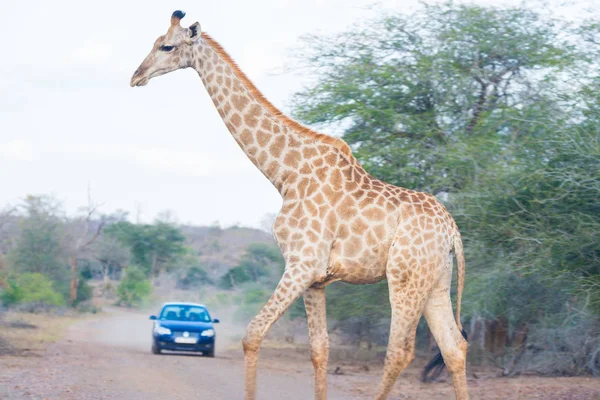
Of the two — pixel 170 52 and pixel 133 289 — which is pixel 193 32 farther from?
pixel 133 289

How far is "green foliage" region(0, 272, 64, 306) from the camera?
108 ft

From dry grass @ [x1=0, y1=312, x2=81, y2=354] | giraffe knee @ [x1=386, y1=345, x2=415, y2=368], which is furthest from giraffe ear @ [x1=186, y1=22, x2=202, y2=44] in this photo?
dry grass @ [x1=0, y1=312, x2=81, y2=354]

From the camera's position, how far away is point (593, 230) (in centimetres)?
916

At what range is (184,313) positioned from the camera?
19516 millimetres

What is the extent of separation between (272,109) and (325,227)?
4.46 ft

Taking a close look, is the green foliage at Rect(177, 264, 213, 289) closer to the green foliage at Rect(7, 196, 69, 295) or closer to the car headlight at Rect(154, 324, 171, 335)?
the green foliage at Rect(7, 196, 69, 295)

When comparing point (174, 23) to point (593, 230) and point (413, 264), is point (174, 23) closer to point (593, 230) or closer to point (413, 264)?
point (413, 264)

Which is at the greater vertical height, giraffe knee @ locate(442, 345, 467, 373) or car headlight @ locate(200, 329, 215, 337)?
giraffe knee @ locate(442, 345, 467, 373)

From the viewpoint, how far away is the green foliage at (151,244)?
2178 inches

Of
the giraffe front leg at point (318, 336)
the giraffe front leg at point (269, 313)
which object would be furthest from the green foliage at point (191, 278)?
the giraffe front leg at point (269, 313)

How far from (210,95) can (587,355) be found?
8133 millimetres

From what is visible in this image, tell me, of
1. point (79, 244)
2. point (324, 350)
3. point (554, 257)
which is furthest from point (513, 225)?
point (79, 244)

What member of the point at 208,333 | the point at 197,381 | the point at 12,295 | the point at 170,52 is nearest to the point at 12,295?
the point at 12,295

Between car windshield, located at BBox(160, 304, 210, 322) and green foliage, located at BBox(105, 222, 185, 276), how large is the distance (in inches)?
1415
